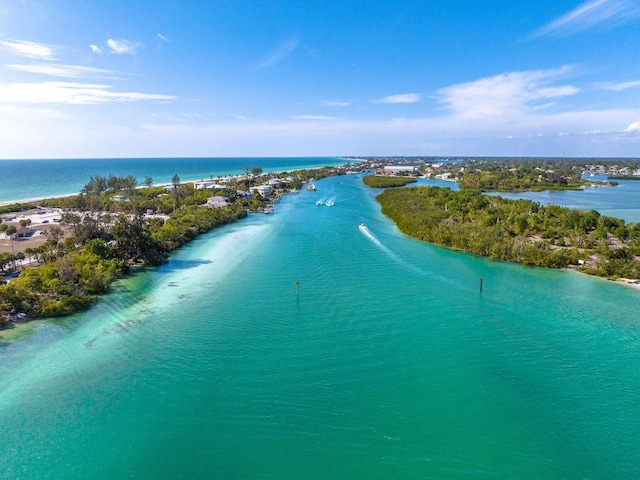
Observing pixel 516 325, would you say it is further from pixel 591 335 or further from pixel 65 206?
pixel 65 206

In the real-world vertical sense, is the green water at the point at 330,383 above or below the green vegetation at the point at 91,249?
below

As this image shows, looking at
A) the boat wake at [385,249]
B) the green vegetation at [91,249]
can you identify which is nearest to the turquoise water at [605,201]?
the boat wake at [385,249]

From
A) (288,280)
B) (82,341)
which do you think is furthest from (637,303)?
(82,341)

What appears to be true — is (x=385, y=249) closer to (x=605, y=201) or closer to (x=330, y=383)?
(x=330, y=383)

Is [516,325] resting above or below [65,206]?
below

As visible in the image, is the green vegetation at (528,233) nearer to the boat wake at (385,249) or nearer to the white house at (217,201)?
the boat wake at (385,249)

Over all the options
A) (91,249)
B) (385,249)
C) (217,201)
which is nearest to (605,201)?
(385,249)
